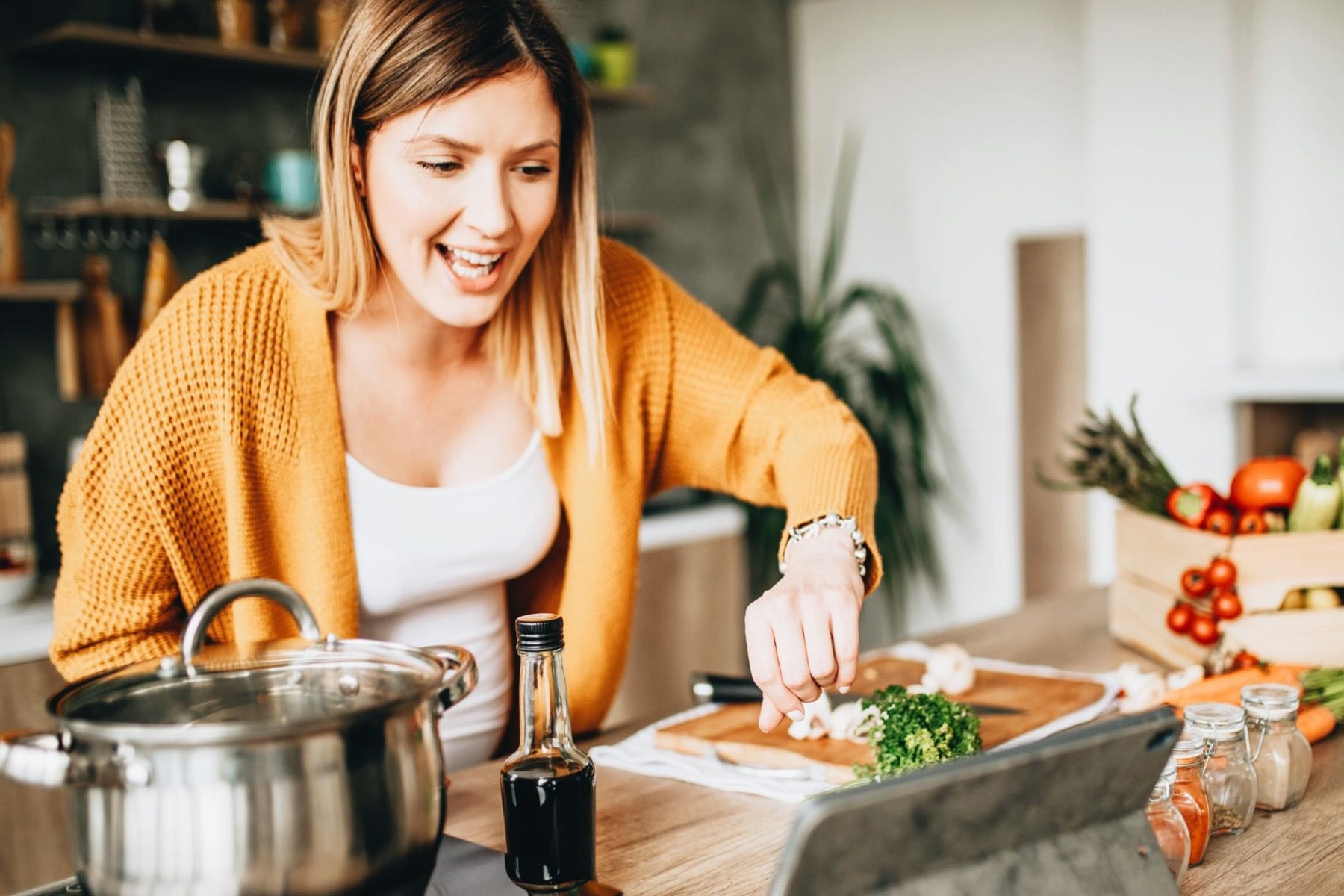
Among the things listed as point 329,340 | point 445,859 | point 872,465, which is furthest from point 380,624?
point 872,465

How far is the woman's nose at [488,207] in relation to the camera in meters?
1.23

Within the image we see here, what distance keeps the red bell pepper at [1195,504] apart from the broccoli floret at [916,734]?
2.01ft

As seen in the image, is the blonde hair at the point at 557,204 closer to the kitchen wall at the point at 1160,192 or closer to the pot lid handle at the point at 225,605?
the pot lid handle at the point at 225,605

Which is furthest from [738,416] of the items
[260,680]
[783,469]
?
[260,680]

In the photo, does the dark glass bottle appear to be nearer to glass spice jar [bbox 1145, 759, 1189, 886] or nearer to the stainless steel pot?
the stainless steel pot

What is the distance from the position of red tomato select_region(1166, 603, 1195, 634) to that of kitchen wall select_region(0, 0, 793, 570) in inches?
51.5

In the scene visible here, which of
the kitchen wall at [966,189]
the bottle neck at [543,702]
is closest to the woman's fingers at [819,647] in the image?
the bottle neck at [543,702]

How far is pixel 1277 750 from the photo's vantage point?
1.12m

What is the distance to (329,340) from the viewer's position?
4.58 ft

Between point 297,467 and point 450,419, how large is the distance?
0.22 metres

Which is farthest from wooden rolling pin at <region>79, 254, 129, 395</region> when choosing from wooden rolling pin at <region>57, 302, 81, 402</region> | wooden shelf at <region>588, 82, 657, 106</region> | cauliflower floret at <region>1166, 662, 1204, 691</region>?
cauliflower floret at <region>1166, 662, 1204, 691</region>

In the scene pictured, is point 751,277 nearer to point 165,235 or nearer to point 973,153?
point 973,153

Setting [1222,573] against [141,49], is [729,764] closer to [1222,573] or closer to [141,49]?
[1222,573]

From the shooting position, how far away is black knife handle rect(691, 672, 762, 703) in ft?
4.87
